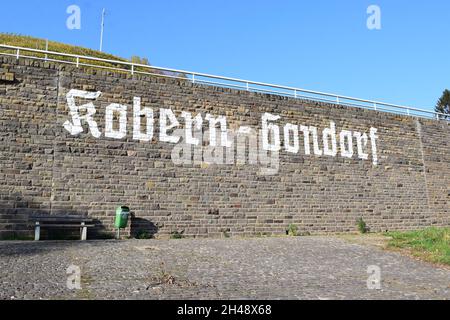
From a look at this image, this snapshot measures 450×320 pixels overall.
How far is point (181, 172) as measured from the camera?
1390cm

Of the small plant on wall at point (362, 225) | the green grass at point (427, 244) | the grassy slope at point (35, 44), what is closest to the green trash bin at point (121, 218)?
the green grass at point (427, 244)

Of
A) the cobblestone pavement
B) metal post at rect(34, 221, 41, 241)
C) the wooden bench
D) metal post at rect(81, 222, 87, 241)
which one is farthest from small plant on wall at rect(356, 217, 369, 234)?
metal post at rect(34, 221, 41, 241)

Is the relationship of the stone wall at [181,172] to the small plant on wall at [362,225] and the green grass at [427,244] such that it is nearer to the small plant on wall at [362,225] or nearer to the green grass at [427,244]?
the small plant on wall at [362,225]

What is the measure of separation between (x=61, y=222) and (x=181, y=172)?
4.06m

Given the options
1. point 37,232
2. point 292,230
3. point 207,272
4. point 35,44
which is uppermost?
point 35,44

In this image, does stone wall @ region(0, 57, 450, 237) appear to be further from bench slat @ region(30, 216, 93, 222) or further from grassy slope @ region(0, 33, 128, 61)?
grassy slope @ region(0, 33, 128, 61)

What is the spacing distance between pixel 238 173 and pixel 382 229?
6.86 meters

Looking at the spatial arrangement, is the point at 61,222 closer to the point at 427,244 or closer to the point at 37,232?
the point at 37,232

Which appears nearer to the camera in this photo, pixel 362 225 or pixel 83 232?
pixel 83 232

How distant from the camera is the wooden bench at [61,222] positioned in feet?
37.3

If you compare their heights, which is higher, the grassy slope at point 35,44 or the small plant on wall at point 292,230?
the grassy slope at point 35,44

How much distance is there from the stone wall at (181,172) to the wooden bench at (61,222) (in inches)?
13.1

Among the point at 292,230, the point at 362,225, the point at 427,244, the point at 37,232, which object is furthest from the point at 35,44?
the point at 427,244
